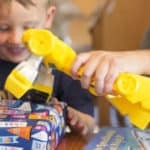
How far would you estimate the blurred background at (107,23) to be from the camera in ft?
7.39

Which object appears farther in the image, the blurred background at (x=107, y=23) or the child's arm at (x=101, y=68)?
the blurred background at (x=107, y=23)

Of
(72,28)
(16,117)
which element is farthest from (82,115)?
(72,28)

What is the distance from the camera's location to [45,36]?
1.76ft

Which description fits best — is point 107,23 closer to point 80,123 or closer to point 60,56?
point 80,123

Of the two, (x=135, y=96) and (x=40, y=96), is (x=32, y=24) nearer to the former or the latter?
(x=40, y=96)

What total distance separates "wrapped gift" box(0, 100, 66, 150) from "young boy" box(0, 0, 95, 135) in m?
0.13

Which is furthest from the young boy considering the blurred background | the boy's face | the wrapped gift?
the blurred background

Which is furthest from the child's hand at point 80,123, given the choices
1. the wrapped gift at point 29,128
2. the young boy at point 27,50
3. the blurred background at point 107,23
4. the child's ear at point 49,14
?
the blurred background at point 107,23

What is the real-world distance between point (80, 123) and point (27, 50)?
18 centimetres

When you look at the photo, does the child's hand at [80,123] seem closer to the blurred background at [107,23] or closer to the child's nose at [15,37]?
the child's nose at [15,37]

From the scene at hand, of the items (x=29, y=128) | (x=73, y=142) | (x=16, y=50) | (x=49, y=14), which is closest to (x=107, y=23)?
(x=49, y=14)

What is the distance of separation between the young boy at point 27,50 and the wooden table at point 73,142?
0.03 meters

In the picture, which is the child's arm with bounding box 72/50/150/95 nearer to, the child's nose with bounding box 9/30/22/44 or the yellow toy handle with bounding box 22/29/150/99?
the yellow toy handle with bounding box 22/29/150/99

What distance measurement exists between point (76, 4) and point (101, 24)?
0.19m
